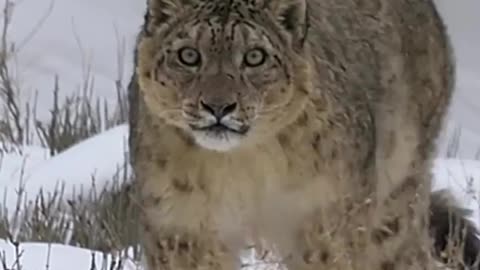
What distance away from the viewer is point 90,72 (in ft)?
55.6

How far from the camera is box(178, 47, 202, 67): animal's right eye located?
5.89 m

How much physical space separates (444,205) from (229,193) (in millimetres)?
2160

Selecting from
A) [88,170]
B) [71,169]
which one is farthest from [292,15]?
[71,169]

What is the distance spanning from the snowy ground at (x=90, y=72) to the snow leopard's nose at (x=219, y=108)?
2530 millimetres

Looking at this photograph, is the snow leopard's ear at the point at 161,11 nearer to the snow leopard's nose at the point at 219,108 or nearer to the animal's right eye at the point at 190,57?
the animal's right eye at the point at 190,57

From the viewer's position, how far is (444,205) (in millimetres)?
8258

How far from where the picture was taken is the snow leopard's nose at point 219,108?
5754mm

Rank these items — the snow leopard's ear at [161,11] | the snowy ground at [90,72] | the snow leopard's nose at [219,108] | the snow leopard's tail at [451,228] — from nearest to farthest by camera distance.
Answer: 1. the snow leopard's nose at [219,108]
2. the snow leopard's ear at [161,11]
3. the snow leopard's tail at [451,228]
4. the snowy ground at [90,72]

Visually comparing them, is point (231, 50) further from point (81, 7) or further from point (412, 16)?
point (81, 7)

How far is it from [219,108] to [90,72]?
1127 cm

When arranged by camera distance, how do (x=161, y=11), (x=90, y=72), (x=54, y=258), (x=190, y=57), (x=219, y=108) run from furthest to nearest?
(x=90, y=72), (x=54, y=258), (x=161, y=11), (x=190, y=57), (x=219, y=108)

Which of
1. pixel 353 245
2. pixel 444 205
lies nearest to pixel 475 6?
pixel 444 205

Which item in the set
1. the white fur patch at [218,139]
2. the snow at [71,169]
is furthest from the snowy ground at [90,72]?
the white fur patch at [218,139]

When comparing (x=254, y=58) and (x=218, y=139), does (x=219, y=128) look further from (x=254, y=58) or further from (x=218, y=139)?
(x=254, y=58)
